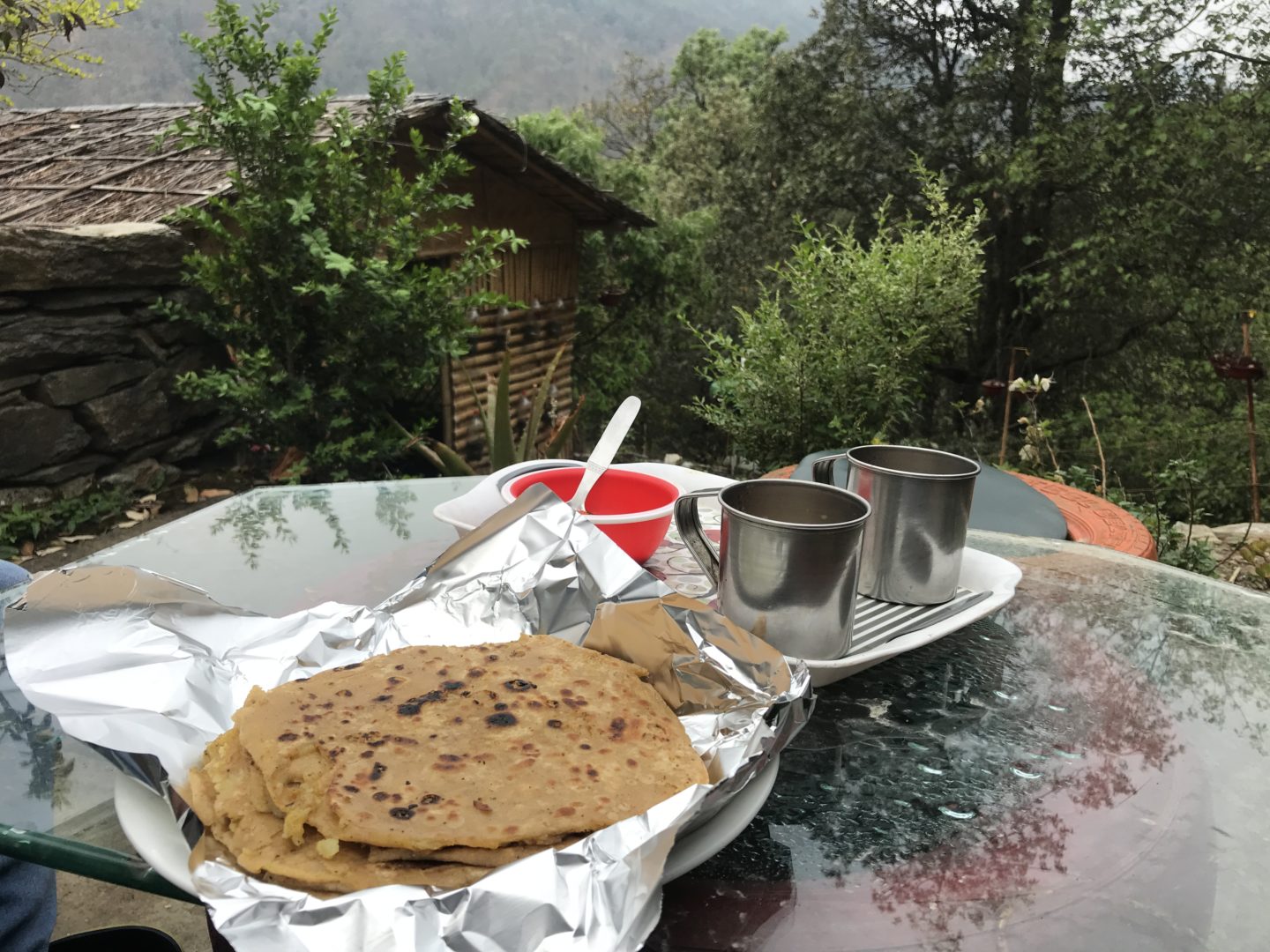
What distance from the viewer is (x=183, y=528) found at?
1.65 meters

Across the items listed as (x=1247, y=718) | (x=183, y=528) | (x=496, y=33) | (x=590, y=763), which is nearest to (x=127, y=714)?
(x=590, y=763)

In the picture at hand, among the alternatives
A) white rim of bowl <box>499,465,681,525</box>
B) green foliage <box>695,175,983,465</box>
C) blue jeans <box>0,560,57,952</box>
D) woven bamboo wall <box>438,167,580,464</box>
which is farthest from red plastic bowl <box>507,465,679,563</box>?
woven bamboo wall <box>438,167,580,464</box>

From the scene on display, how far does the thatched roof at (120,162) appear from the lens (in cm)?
506

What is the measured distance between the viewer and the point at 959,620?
3.65 feet

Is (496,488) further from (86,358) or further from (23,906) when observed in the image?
(86,358)

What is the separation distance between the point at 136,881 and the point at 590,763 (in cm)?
38

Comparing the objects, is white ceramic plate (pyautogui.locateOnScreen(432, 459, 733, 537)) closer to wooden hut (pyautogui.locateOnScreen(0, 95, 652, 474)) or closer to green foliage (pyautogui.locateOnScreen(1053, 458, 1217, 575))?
green foliage (pyautogui.locateOnScreen(1053, 458, 1217, 575))

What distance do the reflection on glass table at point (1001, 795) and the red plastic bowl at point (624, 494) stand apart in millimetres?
295

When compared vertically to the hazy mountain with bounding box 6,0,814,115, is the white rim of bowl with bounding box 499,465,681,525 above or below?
below

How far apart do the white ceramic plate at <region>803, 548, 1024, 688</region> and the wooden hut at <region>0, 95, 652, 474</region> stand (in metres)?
4.27

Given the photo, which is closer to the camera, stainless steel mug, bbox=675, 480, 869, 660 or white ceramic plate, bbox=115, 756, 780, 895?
Answer: white ceramic plate, bbox=115, 756, 780, 895

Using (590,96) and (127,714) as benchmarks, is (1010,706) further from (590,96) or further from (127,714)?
(590,96)

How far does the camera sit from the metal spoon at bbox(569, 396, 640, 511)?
4.56 ft

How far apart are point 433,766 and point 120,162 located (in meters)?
6.19
